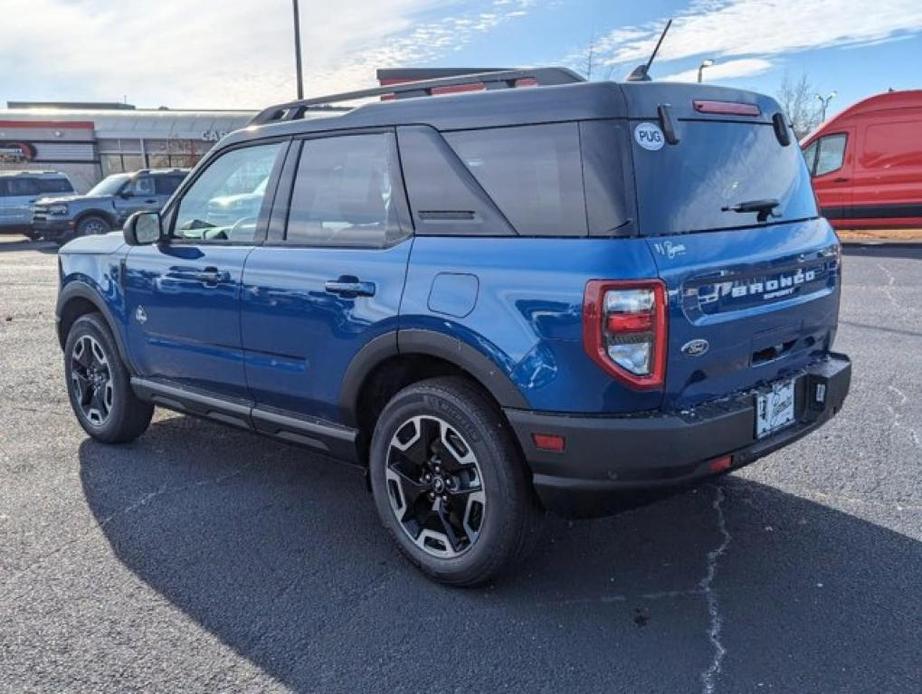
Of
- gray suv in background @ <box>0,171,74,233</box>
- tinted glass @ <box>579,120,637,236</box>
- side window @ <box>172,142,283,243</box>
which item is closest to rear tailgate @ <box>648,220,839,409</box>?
tinted glass @ <box>579,120,637,236</box>

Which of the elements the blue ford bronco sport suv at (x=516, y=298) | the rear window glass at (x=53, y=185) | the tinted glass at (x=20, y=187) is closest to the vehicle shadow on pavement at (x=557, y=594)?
the blue ford bronco sport suv at (x=516, y=298)

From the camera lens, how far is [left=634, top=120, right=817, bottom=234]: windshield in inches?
110

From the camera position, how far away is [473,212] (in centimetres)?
305

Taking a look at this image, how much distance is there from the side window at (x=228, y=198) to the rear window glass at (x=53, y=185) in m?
19.7

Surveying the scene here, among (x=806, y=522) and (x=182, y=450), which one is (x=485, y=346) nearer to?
(x=806, y=522)

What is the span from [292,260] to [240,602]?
1452mm

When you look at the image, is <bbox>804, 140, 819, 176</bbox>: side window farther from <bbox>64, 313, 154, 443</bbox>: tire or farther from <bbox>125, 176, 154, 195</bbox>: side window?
<bbox>125, 176, 154, 195</bbox>: side window

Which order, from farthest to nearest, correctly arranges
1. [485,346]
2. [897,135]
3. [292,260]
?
[897,135], [292,260], [485,346]

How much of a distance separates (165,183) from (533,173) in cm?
1873

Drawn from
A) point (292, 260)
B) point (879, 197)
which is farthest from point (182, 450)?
point (879, 197)

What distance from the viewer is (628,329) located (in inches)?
103

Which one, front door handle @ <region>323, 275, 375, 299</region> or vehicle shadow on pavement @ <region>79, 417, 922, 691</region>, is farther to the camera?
front door handle @ <region>323, 275, 375, 299</region>

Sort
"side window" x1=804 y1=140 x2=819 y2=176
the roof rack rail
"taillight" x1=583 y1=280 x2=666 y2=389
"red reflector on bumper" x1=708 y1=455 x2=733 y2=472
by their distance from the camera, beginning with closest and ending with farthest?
"taillight" x1=583 y1=280 x2=666 y2=389, "red reflector on bumper" x1=708 y1=455 x2=733 y2=472, the roof rack rail, "side window" x1=804 y1=140 x2=819 y2=176

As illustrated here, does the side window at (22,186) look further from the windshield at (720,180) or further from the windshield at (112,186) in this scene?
the windshield at (720,180)
